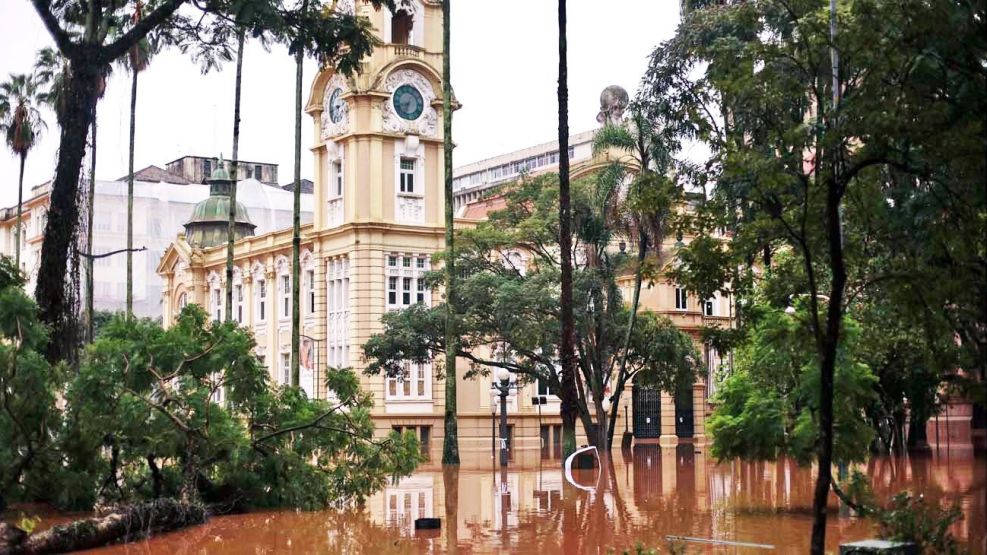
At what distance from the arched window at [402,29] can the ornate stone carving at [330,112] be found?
2971mm

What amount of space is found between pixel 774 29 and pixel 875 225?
19.1 meters

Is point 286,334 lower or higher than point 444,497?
higher

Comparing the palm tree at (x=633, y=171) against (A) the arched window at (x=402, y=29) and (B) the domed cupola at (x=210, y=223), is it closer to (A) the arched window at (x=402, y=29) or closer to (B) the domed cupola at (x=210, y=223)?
(A) the arched window at (x=402, y=29)

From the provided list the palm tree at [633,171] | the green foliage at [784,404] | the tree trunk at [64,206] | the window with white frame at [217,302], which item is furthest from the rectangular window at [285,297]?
the green foliage at [784,404]

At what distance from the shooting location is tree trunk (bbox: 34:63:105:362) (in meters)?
24.2

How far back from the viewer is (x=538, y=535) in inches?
807

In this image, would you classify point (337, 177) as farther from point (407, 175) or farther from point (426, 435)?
point (426, 435)

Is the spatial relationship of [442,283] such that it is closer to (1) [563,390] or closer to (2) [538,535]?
(1) [563,390]

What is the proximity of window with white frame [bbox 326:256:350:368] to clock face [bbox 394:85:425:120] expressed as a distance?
6374 mm

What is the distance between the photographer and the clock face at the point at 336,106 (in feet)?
186

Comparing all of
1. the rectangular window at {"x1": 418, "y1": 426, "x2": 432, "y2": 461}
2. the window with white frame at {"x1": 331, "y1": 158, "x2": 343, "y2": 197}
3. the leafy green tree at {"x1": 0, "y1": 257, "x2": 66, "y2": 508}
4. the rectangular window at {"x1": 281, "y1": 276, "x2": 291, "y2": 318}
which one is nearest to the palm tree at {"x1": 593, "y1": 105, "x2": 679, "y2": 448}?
the rectangular window at {"x1": 418, "y1": 426, "x2": 432, "y2": 461}

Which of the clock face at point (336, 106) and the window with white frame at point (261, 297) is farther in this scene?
the window with white frame at point (261, 297)

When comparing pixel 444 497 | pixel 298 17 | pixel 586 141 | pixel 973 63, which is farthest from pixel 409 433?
pixel 586 141

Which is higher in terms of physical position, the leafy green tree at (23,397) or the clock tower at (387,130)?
the clock tower at (387,130)
